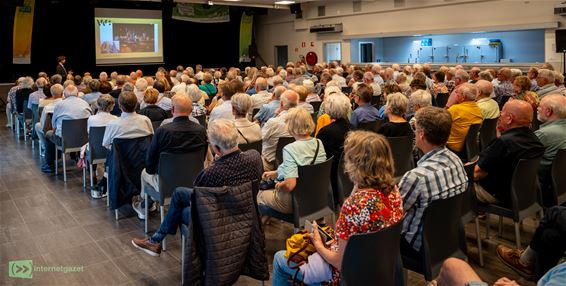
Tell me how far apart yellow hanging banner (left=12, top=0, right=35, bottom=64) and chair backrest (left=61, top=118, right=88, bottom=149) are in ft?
36.2

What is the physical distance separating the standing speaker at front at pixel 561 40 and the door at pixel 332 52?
8.31m

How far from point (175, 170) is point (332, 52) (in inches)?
611

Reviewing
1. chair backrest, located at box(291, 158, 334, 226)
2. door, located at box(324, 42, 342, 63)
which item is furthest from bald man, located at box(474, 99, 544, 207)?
door, located at box(324, 42, 342, 63)

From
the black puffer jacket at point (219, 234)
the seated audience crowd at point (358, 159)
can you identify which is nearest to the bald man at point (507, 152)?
the seated audience crowd at point (358, 159)

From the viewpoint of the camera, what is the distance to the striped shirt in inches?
100.0

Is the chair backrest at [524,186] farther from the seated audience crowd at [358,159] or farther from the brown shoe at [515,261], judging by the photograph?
the brown shoe at [515,261]

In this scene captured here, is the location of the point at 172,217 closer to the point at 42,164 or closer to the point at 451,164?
the point at 451,164

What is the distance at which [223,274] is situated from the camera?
9.25 ft

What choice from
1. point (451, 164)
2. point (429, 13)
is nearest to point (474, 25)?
point (429, 13)

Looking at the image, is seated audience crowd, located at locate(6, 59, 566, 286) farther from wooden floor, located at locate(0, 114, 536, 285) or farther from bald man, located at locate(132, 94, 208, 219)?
wooden floor, located at locate(0, 114, 536, 285)

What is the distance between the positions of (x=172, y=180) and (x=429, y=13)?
13.1 metres

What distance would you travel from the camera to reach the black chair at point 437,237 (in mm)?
2520

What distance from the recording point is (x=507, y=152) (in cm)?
349

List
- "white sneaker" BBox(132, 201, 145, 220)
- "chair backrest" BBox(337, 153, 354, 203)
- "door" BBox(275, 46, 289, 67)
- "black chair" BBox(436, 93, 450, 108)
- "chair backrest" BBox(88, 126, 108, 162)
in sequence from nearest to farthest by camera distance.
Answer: "chair backrest" BBox(337, 153, 354, 203)
"white sneaker" BBox(132, 201, 145, 220)
"chair backrest" BBox(88, 126, 108, 162)
"black chair" BBox(436, 93, 450, 108)
"door" BBox(275, 46, 289, 67)
